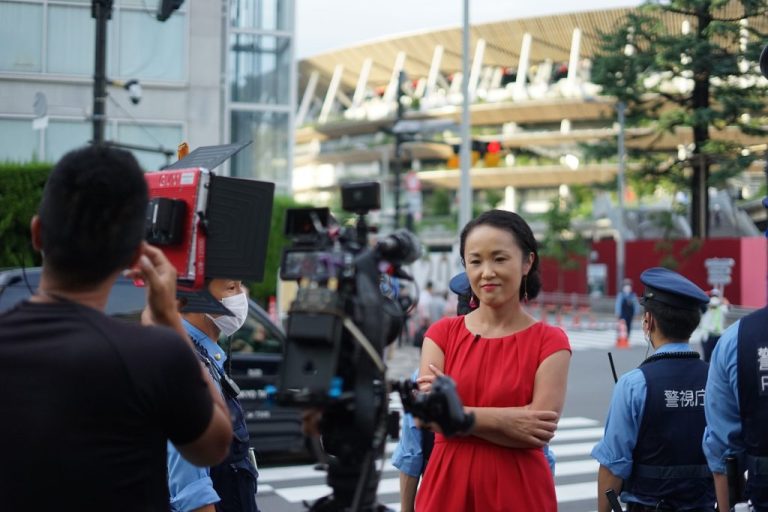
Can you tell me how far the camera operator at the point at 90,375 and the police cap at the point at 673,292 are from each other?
2.35 meters

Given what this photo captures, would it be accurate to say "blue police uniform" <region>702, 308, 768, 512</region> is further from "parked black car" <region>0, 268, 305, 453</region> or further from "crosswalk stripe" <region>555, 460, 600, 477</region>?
"crosswalk stripe" <region>555, 460, 600, 477</region>

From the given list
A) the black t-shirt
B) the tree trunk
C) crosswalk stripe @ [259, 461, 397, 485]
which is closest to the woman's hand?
the black t-shirt

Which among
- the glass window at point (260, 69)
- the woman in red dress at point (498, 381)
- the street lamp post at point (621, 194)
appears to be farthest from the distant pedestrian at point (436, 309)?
the woman in red dress at point (498, 381)

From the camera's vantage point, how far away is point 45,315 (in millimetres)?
2197

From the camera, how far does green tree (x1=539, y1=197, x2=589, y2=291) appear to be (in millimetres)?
46750

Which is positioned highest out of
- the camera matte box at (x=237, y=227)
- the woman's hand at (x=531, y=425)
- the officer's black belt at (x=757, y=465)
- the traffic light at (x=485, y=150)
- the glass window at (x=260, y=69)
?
the glass window at (x=260, y=69)

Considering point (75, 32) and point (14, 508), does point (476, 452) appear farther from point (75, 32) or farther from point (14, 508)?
point (75, 32)

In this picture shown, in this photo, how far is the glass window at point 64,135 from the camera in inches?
707

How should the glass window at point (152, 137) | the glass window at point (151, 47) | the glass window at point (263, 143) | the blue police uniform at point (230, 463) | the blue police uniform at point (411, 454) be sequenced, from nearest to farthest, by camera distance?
1. the blue police uniform at point (230, 463)
2. the blue police uniform at point (411, 454)
3. the glass window at point (151, 47)
4. the glass window at point (152, 137)
5. the glass window at point (263, 143)

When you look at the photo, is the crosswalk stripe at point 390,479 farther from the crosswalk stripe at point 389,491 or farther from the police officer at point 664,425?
the police officer at point 664,425

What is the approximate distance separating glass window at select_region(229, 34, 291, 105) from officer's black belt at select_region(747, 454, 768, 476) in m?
21.3

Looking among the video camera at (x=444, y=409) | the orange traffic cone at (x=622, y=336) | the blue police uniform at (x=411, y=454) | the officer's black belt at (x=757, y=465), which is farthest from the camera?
the orange traffic cone at (x=622, y=336)

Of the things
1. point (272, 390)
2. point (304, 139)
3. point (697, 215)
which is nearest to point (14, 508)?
point (272, 390)

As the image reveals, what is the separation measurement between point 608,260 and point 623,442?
1702 inches
